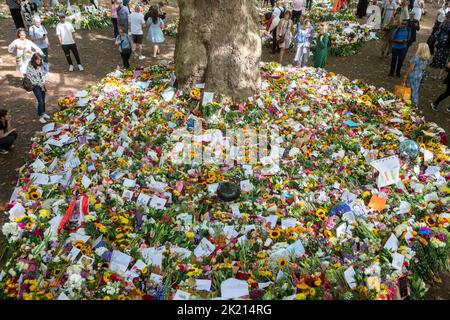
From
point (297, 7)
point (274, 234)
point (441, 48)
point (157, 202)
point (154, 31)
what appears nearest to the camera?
point (274, 234)

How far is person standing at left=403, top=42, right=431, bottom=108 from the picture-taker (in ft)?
28.5

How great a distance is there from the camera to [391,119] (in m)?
8.12

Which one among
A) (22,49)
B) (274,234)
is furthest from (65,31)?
(274,234)

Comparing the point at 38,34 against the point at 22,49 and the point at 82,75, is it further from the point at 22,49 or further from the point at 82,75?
the point at 82,75

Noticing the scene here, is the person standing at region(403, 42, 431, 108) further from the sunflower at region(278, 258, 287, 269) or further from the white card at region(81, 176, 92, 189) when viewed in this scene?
the white card at region(81, 176, 92, 189)

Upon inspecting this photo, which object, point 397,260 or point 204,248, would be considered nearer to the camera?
point 397,260

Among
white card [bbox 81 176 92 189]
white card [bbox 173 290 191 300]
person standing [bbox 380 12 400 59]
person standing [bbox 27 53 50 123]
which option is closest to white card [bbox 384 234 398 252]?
white card [bbox 173 290 191 300]

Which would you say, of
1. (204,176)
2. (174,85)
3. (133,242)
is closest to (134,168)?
(204,176)

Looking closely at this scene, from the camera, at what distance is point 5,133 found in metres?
7.61

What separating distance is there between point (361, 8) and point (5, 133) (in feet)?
55.2

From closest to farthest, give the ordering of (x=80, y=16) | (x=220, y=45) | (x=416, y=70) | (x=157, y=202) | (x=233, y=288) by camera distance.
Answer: (x=233, y=288) < (x=157, y=202) < (x=220, y=45) < (x=416, y=70) < (x=80, y=16)

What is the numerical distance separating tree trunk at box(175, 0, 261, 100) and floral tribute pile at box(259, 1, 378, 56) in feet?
21.5

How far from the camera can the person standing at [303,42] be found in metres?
11.0

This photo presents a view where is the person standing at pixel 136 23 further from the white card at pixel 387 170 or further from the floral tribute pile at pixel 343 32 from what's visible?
the white card at pixel 387 170
